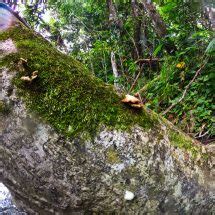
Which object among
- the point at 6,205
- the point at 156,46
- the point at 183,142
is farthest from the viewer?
the point at 156,46

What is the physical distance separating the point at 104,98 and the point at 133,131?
219 millimetres

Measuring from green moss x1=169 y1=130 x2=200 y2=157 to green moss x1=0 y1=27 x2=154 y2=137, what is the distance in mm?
185

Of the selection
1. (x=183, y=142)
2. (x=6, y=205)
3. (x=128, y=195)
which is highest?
(x=183, y=142)

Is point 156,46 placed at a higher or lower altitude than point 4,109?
lower

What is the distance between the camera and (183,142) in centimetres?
171

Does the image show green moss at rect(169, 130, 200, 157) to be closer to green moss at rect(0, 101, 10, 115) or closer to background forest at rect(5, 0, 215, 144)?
background forest at rect(5, 0, 215, 144)

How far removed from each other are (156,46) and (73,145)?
461 centimetres

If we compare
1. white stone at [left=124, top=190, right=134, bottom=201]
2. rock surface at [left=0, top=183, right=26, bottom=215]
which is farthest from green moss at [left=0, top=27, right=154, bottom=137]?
rock surface at [left=0, top=183, right=26, bottom=215]

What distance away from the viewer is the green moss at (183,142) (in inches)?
65.4

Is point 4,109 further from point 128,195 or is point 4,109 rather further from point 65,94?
point 128,195

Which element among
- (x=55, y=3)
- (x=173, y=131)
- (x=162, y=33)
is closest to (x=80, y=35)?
(x=55, y=3)

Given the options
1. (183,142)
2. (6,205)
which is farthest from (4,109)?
(6,205)

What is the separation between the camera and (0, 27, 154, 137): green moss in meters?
1.38

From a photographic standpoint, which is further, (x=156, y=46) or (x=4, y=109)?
(x=156, y=46)
